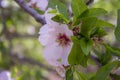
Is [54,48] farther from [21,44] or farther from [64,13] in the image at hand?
[21,44]

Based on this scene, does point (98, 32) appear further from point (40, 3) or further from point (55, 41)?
point (40, 3)

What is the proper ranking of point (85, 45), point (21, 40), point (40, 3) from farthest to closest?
point (21, 40) < point (40, 3) < point (85, 45)

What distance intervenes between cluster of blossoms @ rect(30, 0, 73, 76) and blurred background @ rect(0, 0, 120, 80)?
1.21m

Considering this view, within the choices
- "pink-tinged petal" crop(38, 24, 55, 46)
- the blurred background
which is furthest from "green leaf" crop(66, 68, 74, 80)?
the blurred background

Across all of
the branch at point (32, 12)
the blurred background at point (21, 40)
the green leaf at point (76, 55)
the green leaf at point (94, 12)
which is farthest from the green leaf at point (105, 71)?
the blurred background at point (21, 40)

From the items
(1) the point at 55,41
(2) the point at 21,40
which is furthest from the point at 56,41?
(2) the point at 21,40

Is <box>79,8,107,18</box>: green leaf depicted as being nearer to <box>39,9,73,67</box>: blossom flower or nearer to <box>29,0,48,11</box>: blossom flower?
<box>39,9,73,67</box>: blossom flower

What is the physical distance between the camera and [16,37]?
383cm

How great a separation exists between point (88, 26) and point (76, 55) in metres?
0.10

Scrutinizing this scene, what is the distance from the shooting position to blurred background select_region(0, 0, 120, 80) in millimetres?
2989

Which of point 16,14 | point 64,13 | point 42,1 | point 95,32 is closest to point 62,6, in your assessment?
point 64,13

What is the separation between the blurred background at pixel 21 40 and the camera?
118 inches

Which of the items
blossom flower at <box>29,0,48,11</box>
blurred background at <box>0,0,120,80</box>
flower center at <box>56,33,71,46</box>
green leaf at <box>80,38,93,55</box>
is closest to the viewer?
green leaf at <box>80,38,93,55</box>

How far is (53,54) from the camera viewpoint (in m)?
1.32
